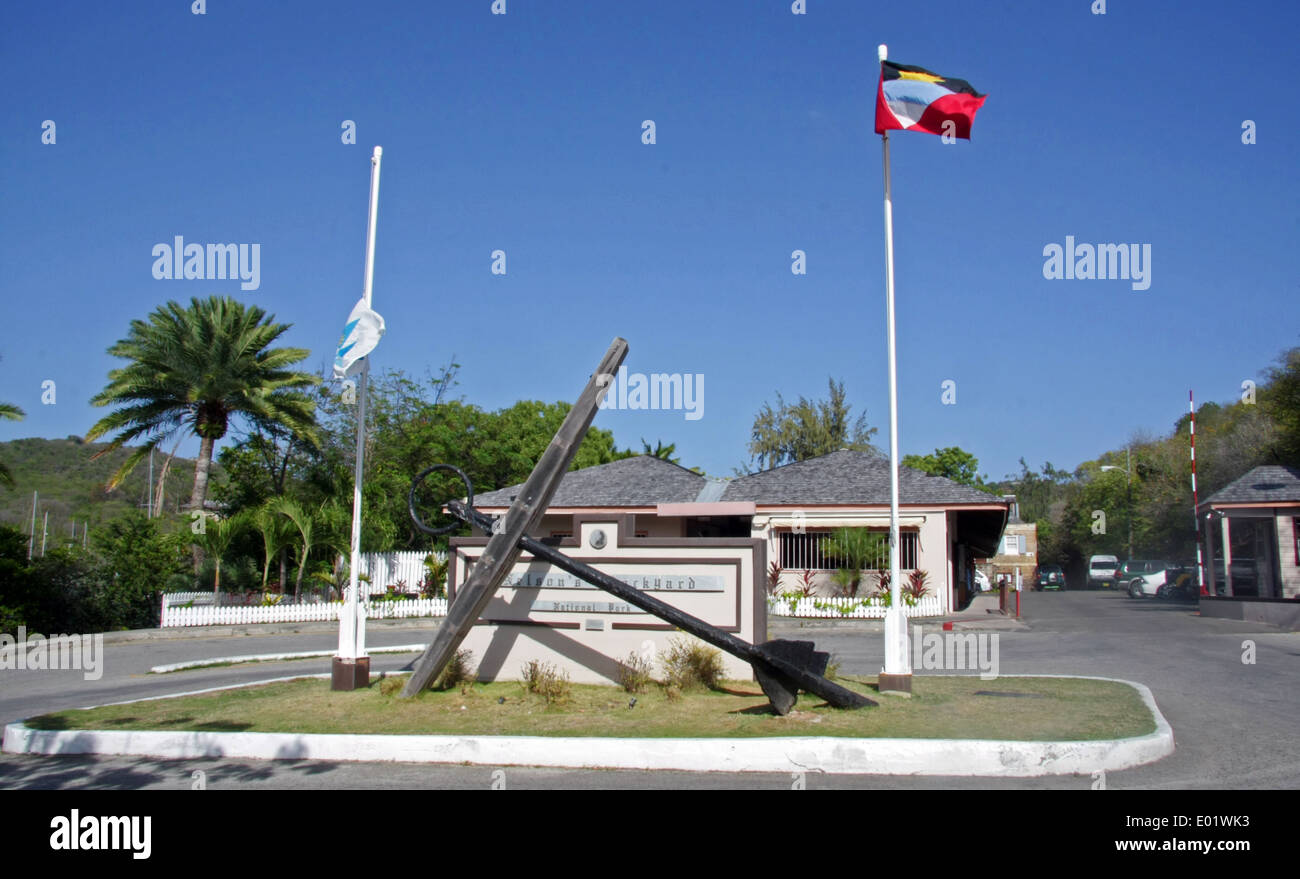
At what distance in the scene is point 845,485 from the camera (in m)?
28.9

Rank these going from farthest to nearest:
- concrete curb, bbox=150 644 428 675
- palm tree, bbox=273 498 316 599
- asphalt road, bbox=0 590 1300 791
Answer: palm tree, bbox=273 498 316 599 < concrete curb, bbox=150 644 428 675 < asphalt road, bbox=0 590 1300 791

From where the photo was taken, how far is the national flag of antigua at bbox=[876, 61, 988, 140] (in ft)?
36.8

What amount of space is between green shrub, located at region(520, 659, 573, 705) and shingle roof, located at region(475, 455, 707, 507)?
52.5 ft

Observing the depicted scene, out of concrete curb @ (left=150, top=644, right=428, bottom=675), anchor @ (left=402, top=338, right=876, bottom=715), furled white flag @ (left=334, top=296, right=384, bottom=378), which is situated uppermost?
furled white flag @ (left=334, top=296, right=384, bottom=378)

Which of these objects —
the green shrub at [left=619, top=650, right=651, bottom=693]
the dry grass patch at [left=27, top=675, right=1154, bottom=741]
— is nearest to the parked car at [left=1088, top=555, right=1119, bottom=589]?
the dry grass patch at [left=27, top=675, right=1154, bottom=741]

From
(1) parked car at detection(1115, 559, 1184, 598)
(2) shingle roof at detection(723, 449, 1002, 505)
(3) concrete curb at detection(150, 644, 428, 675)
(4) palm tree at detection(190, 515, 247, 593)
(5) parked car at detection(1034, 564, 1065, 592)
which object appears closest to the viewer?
(3) concrete curb at detection(150, 644, 428, 675)

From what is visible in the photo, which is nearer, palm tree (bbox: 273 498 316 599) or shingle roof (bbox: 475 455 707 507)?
palm tree (bbox: 273 498 316 599)

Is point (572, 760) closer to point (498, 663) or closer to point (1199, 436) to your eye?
point (498, 663)

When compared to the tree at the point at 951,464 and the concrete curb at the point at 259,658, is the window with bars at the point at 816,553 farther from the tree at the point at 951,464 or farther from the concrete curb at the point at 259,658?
the tree at the point at 951,464

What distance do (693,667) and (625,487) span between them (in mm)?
18616

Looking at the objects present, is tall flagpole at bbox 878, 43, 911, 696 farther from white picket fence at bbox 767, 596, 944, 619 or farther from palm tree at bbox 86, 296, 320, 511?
palm tree at bbox 86, 296, 320, 511

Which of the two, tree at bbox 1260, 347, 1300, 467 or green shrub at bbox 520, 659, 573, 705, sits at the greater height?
tree at bbox 1260, 347, 1300, 467

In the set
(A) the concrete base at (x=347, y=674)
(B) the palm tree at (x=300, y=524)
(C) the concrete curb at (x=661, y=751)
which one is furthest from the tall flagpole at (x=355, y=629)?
(B) the palm tree at (x=300, y=524)

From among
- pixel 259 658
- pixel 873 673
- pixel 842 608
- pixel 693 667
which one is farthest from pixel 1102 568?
pixel 693 667
